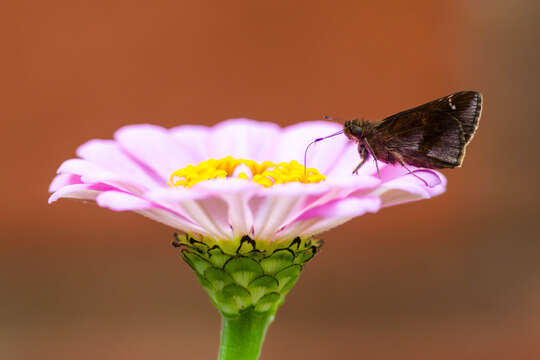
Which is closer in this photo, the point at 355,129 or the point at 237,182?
the point at 237,182

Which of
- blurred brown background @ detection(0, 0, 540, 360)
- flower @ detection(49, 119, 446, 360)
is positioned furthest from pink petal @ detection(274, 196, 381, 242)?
blurred brown background @ detection(0, 0, 540, 360)

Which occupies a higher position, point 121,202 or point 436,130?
point 436,130

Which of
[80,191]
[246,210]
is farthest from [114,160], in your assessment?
[246,210]

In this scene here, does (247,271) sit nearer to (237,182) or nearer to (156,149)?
(237,182)

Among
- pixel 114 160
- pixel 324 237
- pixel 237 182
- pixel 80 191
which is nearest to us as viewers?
pixel 237 182

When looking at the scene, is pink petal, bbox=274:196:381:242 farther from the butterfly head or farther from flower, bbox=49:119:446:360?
the butterfly head

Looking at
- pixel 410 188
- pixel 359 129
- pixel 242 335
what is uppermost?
pixel 359 129

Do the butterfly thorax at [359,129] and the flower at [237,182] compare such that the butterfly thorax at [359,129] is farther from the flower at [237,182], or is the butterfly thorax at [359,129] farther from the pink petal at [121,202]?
the pink petal at [121,202]

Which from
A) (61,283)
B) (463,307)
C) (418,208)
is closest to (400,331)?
Result: (463,307)

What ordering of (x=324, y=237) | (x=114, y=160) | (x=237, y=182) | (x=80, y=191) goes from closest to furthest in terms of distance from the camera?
1. (x=237, y=182)
2. (x=80, y=191)
3. (x=114, y=160)
4. (x=324, y=237)
